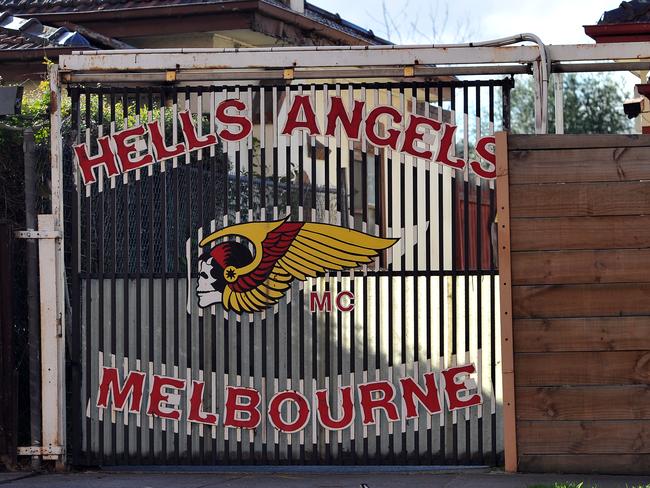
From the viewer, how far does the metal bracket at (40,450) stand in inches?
344

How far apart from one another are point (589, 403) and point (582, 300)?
678 mm

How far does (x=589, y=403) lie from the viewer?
8.30m

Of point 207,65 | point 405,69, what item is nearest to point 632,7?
point 405,69

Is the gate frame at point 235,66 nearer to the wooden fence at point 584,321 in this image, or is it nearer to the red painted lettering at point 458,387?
the wooden fence at point 584,321

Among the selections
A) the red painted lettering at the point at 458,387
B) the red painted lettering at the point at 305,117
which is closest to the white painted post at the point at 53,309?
the red painted lettering at the point at 305,117

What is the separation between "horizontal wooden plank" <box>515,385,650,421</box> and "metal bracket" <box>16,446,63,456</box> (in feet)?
10.4

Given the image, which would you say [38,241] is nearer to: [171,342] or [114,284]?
[114,284]

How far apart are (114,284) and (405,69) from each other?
8.25 ft

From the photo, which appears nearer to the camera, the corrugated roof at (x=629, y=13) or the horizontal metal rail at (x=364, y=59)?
the horizontal metal rail at (x=364, y=59)

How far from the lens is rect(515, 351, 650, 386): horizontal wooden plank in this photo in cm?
828

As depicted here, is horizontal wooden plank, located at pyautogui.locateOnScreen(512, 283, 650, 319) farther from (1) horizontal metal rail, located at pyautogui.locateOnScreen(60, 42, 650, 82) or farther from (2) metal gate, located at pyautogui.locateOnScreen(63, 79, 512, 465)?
(1) horizontal metal rail, located at pyautogui.locateOnScreen(60, 42, 650, 82)

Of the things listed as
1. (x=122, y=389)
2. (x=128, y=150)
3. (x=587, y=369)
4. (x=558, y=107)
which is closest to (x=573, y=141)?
(x=558, y=107)

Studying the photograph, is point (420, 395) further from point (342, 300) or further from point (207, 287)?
point (207, 287)

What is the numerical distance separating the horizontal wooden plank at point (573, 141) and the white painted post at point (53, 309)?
10.2 ft
